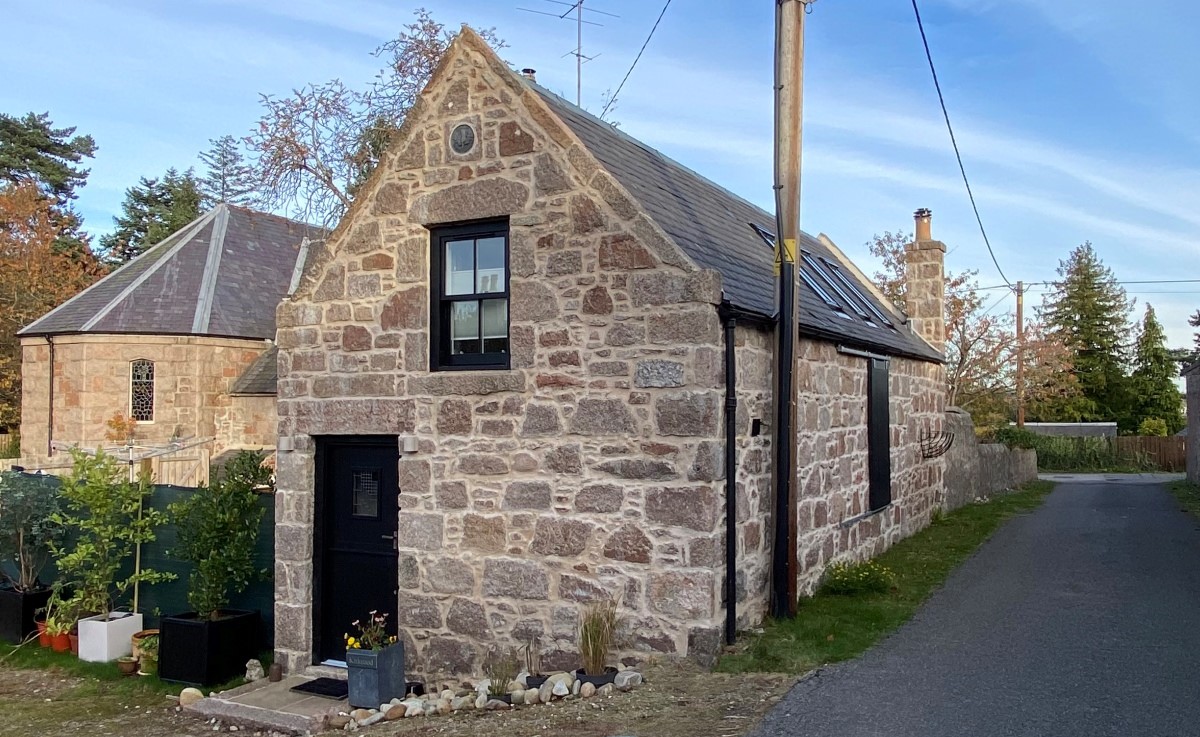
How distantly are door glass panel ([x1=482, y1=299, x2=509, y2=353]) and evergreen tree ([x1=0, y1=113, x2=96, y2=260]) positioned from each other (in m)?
43.9

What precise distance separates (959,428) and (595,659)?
1530cm

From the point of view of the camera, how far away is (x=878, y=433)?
1278cm

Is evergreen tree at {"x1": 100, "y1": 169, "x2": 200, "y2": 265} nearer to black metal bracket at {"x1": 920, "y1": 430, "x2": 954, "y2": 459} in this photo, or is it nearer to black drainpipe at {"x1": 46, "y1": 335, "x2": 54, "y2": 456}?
black drainpipe at {"x1": 46, "y1": 335, "x2": 54, "y2": 456}

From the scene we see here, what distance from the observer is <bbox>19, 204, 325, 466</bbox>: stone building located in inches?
1051

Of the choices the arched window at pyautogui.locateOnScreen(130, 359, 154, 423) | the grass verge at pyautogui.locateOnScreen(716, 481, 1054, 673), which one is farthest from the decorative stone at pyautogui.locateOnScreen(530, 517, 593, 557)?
the arched window at pyautogui.locateOnScreen(130, 359, 154, 423)

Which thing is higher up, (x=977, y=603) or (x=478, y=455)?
(x=478, y=455)

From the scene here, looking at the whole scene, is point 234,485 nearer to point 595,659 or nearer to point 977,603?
point 595,659

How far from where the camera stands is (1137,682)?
696 centimetres

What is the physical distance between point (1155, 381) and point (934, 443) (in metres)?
44.4

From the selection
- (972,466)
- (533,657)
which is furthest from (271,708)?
(972,466)

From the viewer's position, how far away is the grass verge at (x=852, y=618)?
783 cm

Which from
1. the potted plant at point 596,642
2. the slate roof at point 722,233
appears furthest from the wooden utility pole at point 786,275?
the potted plant at point 596,642

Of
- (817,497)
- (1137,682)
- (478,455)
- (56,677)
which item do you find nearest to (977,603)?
(817,497)

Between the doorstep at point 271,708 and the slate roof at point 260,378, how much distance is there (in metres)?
17.1
